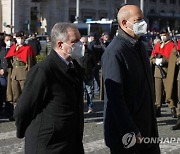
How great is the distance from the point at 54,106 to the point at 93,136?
4722mm

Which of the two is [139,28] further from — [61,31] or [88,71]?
[88,71]

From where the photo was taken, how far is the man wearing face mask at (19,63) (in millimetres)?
9781

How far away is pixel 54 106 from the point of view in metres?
3.81

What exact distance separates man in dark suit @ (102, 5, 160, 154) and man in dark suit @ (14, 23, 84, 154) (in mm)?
323

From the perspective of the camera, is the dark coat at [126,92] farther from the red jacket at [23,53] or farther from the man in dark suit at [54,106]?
the red jacket at [23,53]

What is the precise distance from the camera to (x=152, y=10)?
80375 millimetres

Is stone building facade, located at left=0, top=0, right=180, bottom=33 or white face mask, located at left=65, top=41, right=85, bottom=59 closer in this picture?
white face mask, located at left=65, top=41, right=85, bottom=59

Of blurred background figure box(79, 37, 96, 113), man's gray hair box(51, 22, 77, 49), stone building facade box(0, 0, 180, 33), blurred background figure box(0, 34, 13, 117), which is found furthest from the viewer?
stone building facade box(0, 0, 180, 33)

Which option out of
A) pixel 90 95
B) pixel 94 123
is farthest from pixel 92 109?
pixel 94 123

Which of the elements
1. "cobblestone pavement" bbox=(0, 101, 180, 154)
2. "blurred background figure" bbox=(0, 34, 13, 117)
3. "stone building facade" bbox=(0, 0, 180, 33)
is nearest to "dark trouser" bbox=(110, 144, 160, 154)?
"cobblestone pavement" bbox=(0, 101, 180, 154)

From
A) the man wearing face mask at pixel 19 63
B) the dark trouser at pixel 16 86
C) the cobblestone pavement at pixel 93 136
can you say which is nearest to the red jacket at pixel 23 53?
the man wearing face mask at pixel 19 63

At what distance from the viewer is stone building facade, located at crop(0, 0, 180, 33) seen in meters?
56.1

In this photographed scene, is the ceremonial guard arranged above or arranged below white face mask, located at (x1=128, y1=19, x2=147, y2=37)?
below

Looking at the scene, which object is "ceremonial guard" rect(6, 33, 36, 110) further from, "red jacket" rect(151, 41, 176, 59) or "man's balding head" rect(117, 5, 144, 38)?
"man's balding head" rect(117, 5, 144, 38)
